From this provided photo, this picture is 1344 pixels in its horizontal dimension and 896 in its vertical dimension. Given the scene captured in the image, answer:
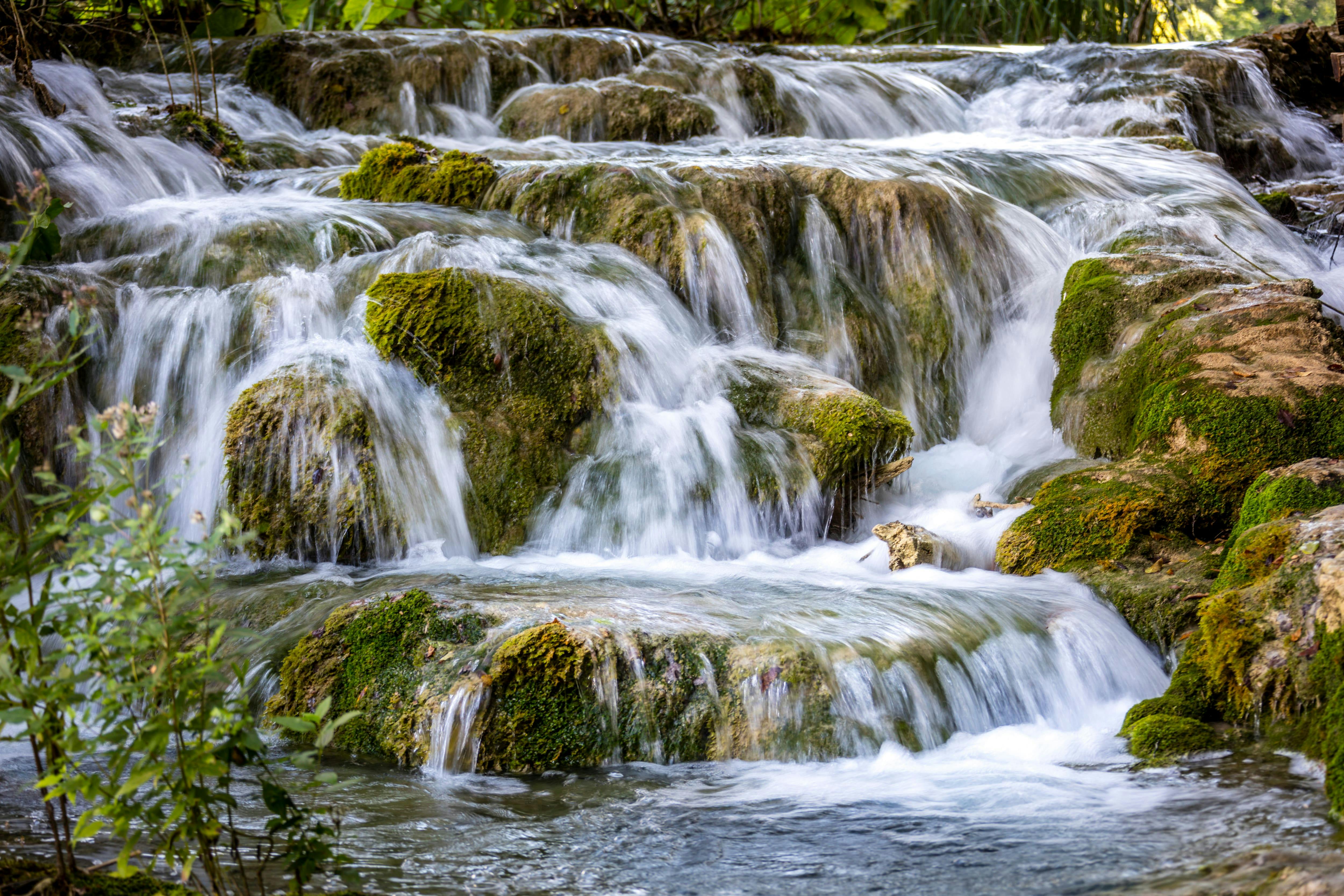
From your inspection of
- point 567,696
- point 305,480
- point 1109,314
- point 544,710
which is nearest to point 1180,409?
point 1109,314

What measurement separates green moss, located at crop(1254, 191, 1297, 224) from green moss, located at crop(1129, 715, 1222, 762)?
7.85 meters

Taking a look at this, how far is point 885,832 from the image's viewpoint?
3.38 m

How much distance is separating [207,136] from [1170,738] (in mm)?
8810

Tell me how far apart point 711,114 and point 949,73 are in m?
3.88

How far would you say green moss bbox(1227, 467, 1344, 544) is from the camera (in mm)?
4719

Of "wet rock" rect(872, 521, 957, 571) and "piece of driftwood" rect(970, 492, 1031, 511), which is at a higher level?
"piece of driftwood" rect(970, 492, 1031, 511)

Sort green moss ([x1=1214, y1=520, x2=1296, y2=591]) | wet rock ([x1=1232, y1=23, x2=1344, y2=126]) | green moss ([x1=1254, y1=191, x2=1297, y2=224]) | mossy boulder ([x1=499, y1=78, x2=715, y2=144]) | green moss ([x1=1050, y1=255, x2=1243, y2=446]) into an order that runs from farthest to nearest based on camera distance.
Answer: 1. wet rock ([x1=1232, y1=23, x2=1344, y2=126])
2. mossy boulder ([x1=499, y1=78, x2=715, y2=144])
3. green moss ([x1=1254, y1=191, x2=1297, y2=224])
4. green moss ([x1=1050, y1=255, x2=1243, y2=446])
5. green moss ([x1=1214, y1=520, x2=1296, y2=591])

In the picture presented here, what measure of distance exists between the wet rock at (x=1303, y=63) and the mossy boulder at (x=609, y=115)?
24.5 feet

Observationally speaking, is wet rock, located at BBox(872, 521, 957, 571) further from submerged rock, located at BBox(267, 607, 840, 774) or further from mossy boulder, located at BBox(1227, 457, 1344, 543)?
submerged rock, located at BBox(267, 607, 840, 774)

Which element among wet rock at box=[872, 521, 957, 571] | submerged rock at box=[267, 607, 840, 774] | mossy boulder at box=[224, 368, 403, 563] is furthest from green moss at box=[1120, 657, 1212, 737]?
mossy boulder at box=[224, 368, 403, 563]

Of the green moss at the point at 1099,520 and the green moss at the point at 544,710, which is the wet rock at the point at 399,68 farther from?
the green moss at the point at 544,710

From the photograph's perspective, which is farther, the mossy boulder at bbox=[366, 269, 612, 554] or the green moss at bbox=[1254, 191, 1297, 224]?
the green moss at bbox=[1254, 191, 1297, 224]

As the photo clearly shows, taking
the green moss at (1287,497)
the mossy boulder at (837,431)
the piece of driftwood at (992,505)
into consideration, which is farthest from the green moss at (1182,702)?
the mossy boulder at (837,431)

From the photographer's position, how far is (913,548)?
5.69 metres
